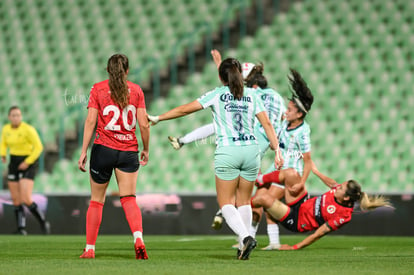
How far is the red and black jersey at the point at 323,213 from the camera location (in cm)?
832

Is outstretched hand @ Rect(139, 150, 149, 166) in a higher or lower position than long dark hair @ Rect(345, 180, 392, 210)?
higher

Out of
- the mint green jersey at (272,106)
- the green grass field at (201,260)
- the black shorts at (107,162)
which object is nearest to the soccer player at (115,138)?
the black shorts at (107,162)

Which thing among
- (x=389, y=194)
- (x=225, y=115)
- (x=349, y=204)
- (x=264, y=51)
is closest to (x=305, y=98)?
(x=349, y=204)

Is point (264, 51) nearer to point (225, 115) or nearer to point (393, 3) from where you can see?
point (393, 3)

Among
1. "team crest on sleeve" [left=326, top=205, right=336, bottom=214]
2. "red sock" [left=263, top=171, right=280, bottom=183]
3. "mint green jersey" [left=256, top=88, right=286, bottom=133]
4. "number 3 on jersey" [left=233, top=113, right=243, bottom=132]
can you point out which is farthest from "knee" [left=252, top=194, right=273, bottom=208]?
"number 3 on jersey" [left=233, top=113, right=243, bottom=132]

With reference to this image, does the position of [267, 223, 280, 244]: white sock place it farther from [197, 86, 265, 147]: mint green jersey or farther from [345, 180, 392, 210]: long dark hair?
[197, 86, 265, 147]: mint green jersey

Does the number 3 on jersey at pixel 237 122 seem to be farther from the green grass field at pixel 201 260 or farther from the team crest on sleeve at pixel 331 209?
the team crest on sleeve at pixel 331 209

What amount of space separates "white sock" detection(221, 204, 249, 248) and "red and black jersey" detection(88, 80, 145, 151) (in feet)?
3.33

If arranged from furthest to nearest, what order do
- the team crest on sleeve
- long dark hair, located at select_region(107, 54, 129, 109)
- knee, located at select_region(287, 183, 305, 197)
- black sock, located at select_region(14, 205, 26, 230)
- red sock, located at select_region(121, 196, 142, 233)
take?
black sock, located at select_region(14, 205, 26, 230) → knee, located at select_region(287, 183, 305, 197) → the team crest on sleeve → red sock, located at select_region(121, 196, 142, 233) → long dark hair, located at select_region(107, 54, 129, 109)

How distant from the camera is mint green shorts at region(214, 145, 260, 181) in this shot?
22.0 feet

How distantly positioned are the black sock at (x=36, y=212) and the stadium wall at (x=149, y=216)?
1.27 ft

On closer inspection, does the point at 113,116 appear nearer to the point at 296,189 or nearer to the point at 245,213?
the point at 245,213

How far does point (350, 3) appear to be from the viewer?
15805mm

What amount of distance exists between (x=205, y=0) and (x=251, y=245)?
11085mm
